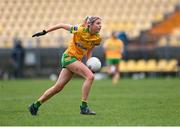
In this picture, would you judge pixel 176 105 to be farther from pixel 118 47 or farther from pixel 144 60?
pixel 144 60

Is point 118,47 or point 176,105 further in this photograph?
point 118,47

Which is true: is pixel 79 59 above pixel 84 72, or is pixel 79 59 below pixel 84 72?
above

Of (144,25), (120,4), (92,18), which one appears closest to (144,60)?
(144,25)

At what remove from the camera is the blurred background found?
36.3 metres

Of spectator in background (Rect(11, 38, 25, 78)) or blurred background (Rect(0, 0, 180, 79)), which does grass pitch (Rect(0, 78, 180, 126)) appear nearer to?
blurred background (Rect(0, 0, 180, 79))

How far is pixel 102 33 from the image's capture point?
38500 mm

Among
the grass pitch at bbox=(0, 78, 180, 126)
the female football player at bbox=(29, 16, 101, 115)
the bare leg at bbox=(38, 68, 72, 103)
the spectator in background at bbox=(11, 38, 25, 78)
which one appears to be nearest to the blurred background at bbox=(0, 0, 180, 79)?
the spectator in background at bbox=(11, 38, 25, 78)

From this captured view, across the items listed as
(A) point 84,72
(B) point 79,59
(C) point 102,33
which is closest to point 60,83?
(A) point 84,72

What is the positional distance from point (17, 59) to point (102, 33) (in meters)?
5.16

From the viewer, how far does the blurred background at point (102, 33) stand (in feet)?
119

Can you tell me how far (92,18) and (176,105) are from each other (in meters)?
3.53

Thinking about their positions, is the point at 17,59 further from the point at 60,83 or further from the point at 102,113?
the point at 60,83

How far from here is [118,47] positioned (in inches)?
1162

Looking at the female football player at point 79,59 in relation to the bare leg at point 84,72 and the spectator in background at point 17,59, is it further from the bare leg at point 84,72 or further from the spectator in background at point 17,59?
the spectator in background at point 17,59
